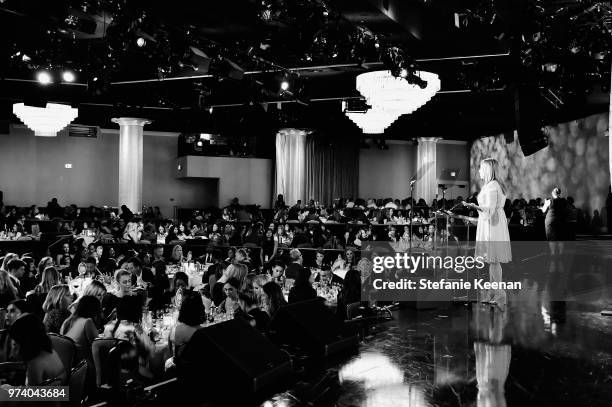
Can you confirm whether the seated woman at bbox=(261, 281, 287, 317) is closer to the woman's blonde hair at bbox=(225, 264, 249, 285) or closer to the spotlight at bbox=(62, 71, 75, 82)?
the woman's blonde hair at bbox=(225, 264, 249, 285)

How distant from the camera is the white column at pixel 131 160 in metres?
15.9

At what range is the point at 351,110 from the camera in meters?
11.3

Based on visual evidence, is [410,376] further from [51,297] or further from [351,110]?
[351,110]

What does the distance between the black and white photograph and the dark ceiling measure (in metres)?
0.04

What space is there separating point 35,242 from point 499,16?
27.6ft

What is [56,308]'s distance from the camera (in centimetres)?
443

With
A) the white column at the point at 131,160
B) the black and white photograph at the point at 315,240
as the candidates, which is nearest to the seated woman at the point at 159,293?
the black and white photograph at the point at 315,240

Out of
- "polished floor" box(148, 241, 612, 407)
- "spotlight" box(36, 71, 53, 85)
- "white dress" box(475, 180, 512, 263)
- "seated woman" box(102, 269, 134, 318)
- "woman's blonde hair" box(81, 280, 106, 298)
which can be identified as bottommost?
"polished floor" box(148, 241, 612, 407)

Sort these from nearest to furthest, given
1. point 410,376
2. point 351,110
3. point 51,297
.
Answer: point 410,376 → point 51,297 → point 351,110

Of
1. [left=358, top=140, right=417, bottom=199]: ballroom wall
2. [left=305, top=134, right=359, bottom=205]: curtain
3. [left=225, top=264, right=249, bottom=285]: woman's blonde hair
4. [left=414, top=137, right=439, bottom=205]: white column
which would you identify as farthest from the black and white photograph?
[left=358, top=140, right=417, bottom=199]: ballroom wall

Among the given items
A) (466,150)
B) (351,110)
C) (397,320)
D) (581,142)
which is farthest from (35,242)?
(466,150)

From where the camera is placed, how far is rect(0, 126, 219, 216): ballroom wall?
17.9 meters

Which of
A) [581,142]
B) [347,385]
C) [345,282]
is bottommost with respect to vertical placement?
[347,385]

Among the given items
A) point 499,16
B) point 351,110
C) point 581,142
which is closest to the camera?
point 499,16
